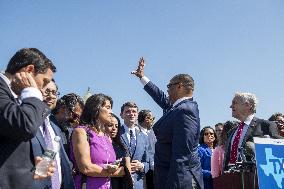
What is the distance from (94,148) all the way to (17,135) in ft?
6.12

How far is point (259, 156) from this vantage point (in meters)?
3.86

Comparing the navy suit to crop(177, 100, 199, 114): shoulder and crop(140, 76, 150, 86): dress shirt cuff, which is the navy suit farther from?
crop(177, 100, 199, 114): shoulder

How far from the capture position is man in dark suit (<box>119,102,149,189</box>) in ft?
21.5

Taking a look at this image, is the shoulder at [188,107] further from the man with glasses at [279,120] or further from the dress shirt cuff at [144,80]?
the man with glasses at [279,120]

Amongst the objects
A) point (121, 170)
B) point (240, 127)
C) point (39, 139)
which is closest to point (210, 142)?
point (240, 127)

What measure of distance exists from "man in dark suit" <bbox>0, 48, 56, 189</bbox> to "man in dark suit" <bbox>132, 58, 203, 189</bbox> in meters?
2.41

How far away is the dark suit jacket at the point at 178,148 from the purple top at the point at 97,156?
796 mm

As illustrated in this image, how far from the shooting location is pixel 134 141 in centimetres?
715

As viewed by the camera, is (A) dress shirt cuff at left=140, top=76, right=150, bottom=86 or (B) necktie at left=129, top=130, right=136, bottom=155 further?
(B) necktie at left=129, top=130, right=136, bottom=155

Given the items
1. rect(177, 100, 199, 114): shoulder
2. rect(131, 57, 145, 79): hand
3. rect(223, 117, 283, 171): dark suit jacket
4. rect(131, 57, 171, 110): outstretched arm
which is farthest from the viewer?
rect(131, 57, 145, 79): hand

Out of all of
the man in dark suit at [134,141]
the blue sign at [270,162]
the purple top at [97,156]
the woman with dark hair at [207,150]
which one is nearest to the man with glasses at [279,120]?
the woman with dark hair at [207,150]

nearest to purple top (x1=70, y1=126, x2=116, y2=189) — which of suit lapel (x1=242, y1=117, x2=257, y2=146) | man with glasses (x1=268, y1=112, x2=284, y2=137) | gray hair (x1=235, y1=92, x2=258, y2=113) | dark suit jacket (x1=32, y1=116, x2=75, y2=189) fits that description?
dark suit jacket (x1=32, y1=116, x2=75, y2=189)

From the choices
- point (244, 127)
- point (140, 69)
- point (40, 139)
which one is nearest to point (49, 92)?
point (40, 139)

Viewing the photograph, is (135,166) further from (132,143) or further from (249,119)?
(249,119)
